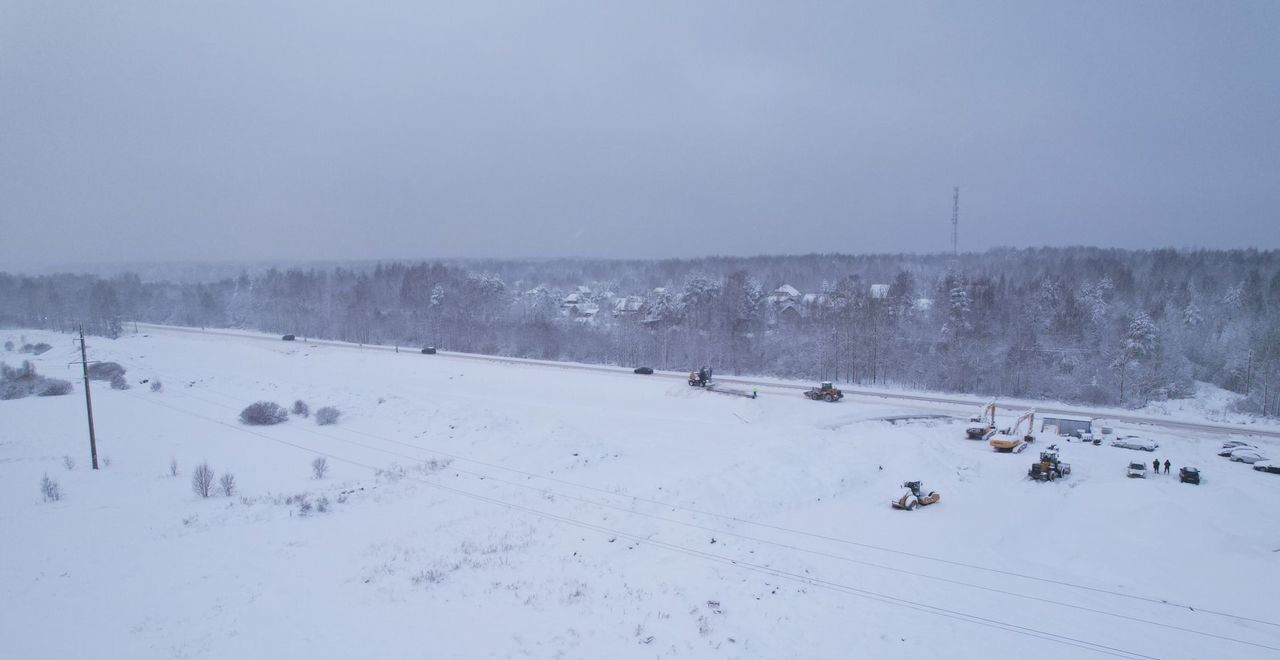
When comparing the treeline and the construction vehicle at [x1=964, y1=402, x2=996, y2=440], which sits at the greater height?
the treeline

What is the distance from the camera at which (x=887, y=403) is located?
115ft

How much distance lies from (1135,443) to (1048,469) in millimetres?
7393

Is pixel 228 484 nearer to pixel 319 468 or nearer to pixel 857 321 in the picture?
pixel 319 468

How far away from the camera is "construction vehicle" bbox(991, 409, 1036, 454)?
25609mm

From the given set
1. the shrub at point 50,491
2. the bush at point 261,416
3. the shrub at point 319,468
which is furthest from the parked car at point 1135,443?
→ the bush at point 261,416

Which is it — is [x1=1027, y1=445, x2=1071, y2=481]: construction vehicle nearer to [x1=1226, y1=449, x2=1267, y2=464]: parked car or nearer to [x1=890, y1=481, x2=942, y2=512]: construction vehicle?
[x1=890, y1=481, x2=942, y2=512]: construction vehicle

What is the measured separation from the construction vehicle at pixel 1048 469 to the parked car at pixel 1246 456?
7.81 metres

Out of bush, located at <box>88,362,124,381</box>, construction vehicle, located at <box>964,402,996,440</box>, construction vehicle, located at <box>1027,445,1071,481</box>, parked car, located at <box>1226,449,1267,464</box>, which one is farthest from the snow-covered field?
bush, located at <box>88,362,124,381</box>

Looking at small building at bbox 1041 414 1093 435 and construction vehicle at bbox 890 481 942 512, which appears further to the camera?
small building at bbox 1041 414 1093 435

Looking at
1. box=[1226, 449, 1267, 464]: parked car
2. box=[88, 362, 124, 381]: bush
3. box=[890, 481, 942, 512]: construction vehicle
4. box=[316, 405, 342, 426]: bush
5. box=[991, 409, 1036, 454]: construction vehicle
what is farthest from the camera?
box=[88, 362, 124, 381]: bush

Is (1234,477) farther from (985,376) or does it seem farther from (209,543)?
(209,543)

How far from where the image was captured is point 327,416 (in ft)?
122

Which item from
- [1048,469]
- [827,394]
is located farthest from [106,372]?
[1048,469]

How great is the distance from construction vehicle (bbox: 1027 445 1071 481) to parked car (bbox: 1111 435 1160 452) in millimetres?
5871
